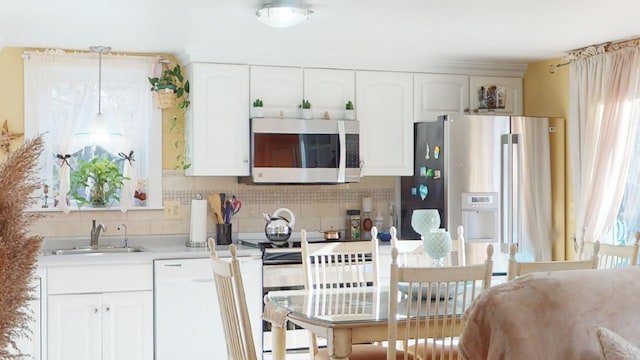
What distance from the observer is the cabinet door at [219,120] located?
5.22 metres

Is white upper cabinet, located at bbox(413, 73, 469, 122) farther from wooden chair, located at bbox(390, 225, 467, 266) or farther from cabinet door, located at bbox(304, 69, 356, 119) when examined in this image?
wooden chair, located at bbox(390, 225, 467, 266)

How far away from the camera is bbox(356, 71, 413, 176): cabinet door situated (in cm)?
564

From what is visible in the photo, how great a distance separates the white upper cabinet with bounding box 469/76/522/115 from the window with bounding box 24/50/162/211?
2326 millimetres

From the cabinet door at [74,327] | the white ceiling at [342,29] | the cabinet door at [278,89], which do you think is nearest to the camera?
the white ceiling at [342,29]

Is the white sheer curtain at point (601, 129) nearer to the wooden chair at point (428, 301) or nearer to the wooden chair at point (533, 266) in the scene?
the wooden chair at point (533, 266)

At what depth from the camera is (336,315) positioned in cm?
322

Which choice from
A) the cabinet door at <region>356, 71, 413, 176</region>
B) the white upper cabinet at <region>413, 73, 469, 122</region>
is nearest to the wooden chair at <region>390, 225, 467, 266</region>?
the cabinet door at <region>356, 71, 413, 176</region>

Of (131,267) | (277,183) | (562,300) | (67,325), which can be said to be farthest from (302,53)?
(562,300)

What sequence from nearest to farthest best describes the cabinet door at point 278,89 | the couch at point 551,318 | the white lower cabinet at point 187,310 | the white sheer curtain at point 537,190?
1. the couch at point 551,318
2. the white lower cabinet at point 187,310
3. the cabinet door at point 278,89
4. the white sheer curtain at point 537,190

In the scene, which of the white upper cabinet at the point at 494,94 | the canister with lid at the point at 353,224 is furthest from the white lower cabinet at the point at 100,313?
the white upper cabinet at the point at 494,94

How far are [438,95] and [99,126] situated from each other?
242 centimetres

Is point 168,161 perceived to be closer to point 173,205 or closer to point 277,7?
point 173,205

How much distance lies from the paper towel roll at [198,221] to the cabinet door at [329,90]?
1001 mm

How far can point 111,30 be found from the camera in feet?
15.3
